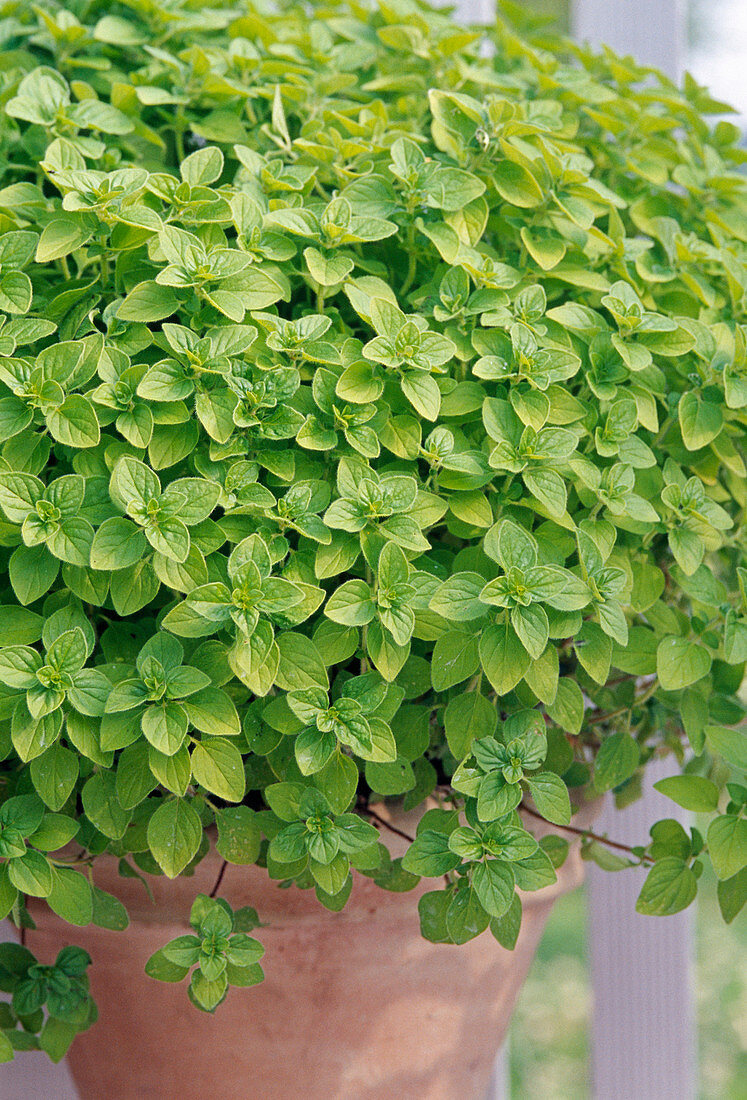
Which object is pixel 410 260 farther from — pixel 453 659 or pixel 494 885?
pixel 494 885

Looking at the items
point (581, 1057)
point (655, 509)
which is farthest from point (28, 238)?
point (581, 1057)

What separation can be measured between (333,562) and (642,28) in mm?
956

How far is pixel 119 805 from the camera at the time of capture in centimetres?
58

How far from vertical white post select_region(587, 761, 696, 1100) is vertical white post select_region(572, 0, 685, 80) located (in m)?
0.84

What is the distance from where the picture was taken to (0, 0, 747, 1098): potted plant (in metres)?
0.56

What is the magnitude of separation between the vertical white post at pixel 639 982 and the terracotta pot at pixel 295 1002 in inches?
14.3

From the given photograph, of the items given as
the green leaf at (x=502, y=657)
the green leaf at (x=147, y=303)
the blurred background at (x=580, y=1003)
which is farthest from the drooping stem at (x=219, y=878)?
the blurred background at (x=580, y=1003)

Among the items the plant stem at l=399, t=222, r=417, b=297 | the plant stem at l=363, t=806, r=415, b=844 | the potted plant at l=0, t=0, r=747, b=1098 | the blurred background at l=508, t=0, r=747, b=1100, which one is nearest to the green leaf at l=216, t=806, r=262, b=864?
the potted plant at l=0, t=0, r=747, b=1098

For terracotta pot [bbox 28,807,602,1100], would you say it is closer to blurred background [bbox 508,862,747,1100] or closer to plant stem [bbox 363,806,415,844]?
plant stem [bbox 363,806,415,844]

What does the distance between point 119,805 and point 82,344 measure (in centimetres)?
27

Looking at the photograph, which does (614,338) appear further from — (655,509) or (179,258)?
(179,258)

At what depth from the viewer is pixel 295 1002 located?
0.71 metres

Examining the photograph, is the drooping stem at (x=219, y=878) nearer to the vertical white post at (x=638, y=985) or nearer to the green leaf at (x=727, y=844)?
the green leaf at (x=727, y=844)

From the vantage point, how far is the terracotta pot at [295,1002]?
0.69 meters
